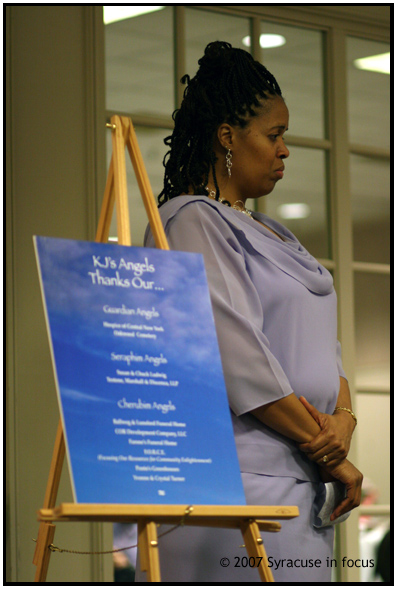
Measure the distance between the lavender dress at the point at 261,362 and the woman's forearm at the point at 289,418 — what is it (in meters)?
0.03

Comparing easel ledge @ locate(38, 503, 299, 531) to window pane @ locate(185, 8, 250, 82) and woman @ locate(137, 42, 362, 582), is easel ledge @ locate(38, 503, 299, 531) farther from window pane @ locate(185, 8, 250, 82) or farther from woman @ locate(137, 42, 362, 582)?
window pane @ locate(185, 8, 250, 82)

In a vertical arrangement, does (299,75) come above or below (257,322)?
above

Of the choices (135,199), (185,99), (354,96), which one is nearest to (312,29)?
(354,96)

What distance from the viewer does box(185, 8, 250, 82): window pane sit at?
3.42 meters

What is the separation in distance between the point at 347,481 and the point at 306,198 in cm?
173

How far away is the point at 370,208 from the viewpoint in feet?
12.3

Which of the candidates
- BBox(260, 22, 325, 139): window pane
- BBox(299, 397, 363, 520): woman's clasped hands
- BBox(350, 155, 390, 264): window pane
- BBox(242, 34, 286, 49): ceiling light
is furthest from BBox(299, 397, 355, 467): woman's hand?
BBox(242, 34, 286, 49): ceiling light

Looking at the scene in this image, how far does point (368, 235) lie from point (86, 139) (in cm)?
124

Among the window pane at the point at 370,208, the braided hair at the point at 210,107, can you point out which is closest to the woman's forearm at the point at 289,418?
the braided hair at the point at 210,107

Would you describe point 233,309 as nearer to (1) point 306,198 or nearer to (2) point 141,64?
(2) point 141,64

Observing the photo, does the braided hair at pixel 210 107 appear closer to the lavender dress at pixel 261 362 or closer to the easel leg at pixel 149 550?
the lavender dress at pixel 261 362

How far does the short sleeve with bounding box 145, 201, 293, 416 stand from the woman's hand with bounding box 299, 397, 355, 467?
0.13m

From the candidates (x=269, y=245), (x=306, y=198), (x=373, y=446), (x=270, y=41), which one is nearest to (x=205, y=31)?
(x=270, y=41)

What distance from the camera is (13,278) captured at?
2914 mm
